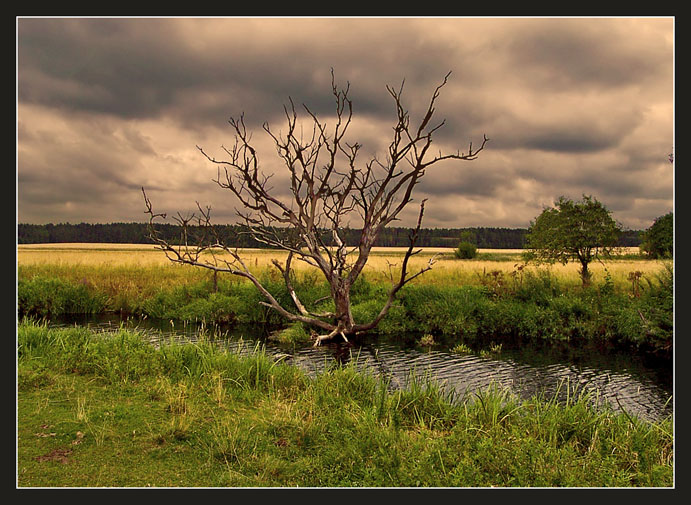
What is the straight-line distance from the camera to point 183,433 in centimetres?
712

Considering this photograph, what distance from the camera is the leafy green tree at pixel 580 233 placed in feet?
79.5

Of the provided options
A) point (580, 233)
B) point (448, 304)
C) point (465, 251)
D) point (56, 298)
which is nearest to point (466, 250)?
point (465, 251)

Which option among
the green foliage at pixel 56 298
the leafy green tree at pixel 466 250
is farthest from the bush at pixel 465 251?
the green foliage at pixel 56 298

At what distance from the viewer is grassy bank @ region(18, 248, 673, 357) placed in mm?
17995

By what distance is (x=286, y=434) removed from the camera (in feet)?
23.6

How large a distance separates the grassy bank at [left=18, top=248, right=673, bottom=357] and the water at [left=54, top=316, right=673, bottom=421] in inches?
55.7

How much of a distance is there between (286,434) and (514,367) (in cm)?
850

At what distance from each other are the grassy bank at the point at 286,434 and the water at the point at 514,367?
1674 mm

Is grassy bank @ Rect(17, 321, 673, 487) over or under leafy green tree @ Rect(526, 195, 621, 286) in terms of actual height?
→ under

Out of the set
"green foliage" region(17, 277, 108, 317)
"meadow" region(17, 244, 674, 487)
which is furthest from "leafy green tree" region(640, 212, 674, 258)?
"green foliage" region(17, 277, 108, 317)

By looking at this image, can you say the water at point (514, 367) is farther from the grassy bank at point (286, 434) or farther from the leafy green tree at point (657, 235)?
the leafy green tree at point (657, 235)

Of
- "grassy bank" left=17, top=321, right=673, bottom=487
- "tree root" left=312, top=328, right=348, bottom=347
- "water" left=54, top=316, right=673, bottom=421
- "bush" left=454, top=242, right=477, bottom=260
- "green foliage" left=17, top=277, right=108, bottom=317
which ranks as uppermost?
"bush" left=454, top=242, right=477, bottom=260

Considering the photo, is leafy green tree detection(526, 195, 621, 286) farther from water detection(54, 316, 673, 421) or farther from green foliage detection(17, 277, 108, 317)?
green foliage detection(17, 277, 108, 317)

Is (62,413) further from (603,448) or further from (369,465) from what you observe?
(603,448)
